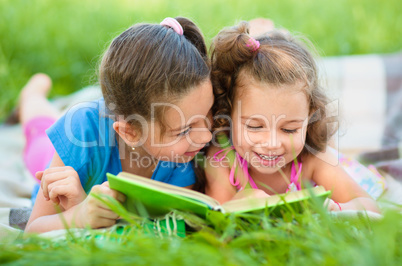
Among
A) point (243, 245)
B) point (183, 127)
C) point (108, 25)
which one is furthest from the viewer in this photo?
point (108, 25)

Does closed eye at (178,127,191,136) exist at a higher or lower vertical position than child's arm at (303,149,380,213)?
higher

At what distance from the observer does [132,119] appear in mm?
1765

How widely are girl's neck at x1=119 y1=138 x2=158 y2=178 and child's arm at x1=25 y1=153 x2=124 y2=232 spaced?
266 mm

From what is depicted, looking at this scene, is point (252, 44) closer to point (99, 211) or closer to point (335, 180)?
point (335, 180)

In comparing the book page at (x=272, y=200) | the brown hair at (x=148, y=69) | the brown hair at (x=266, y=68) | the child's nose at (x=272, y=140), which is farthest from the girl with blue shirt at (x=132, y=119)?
the book page at (x=272, y=200)

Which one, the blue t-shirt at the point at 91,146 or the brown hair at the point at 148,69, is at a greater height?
the brown hair at the point at 148,69

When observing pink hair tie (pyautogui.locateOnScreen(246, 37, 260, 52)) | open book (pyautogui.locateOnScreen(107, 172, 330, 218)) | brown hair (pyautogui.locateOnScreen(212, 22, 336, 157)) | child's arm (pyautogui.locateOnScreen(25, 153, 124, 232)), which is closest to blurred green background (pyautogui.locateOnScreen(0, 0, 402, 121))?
brown hair (pyautogui.locateOnScreen(212, 22, 336, 157))

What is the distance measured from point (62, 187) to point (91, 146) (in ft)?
0.99

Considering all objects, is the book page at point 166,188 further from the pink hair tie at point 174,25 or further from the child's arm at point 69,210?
the pink hair tie at point 174,25

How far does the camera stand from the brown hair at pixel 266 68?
1.82 metres

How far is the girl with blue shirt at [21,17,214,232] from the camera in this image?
165 centimetres

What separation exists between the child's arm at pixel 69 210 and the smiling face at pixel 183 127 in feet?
1.05

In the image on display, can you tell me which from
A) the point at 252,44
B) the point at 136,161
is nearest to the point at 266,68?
the point at 252,44

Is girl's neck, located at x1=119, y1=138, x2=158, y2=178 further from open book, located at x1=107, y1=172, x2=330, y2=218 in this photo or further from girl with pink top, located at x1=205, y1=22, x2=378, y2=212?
open book, located at x1=107, y1=172, x2=330, y2=218
